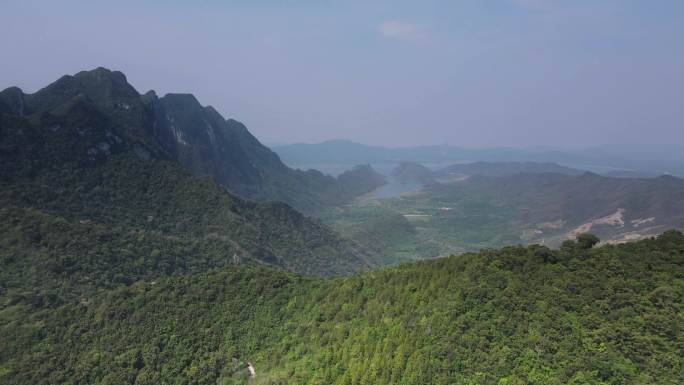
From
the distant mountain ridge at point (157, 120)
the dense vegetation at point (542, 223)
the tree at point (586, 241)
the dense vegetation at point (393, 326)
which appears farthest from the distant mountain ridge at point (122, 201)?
the tree at point (586, 241)

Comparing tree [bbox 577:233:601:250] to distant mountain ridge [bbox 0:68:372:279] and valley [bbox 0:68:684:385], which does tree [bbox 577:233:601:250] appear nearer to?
valley [bbox 0:68:684:385]

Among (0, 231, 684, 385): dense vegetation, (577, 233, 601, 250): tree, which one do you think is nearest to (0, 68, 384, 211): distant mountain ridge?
(0, 231, 684, 385): dense vegetation

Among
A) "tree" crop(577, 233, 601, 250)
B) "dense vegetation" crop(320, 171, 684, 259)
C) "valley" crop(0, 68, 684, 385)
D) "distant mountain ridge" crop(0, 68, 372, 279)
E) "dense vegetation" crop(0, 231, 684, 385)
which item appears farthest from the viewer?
"dense vegetation" crop(320, 171, 684, 259)

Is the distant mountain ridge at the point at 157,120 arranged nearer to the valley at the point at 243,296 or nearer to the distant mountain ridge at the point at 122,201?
the distant mountain ridge at the point at 122,201

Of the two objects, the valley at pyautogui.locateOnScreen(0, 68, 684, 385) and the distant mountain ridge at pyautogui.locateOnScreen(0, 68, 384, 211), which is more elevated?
the distant mountain ridge at pyautogui.locateOnScreen(0, 68, 384, 211)

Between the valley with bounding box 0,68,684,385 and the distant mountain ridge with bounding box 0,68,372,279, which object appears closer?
the valley with bounding box 0,68,684,385

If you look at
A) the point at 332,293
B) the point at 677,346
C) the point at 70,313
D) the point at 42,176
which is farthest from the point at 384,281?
the point at 42,176

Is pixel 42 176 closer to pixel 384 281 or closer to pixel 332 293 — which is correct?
pixel 332 293

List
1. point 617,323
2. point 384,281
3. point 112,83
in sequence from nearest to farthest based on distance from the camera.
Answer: point 617,323, point 384,281, point 112,83
